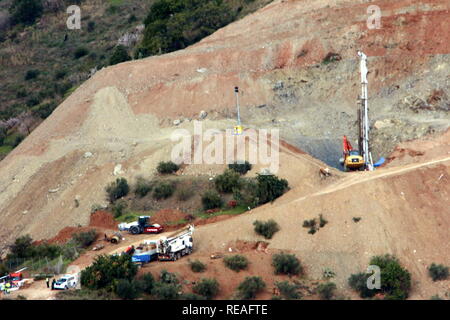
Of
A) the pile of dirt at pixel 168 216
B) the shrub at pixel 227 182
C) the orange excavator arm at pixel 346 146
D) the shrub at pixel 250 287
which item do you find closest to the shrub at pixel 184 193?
the pile of dirt at pixel 168 216

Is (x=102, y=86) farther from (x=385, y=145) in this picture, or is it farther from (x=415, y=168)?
(x=415, y=168)

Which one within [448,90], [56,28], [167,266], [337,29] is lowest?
[167,266]

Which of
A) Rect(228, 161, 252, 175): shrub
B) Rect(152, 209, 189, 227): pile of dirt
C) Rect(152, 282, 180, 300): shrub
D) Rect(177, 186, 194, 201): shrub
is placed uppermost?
Rect(228, 161, 252, 175): shrub

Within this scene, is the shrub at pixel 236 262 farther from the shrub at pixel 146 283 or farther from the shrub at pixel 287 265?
the shrub at pixel 146 283

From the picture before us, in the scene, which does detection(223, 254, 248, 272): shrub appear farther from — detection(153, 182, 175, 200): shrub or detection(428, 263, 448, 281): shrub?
detection(153, 182, 175, 200): shrub

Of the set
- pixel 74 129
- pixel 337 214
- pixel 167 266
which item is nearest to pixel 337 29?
pixel 74 129

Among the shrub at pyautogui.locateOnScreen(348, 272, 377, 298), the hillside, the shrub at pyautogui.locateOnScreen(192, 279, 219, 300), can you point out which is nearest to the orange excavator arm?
the hillside
